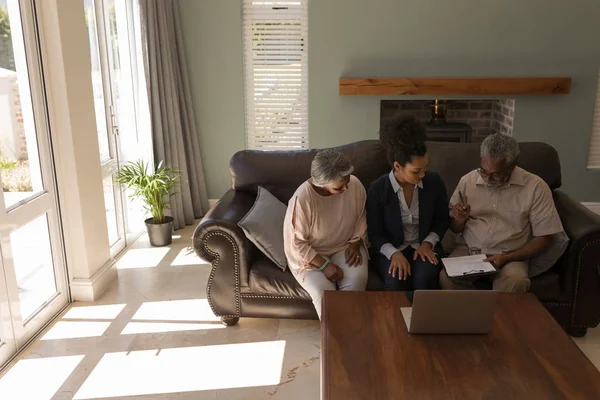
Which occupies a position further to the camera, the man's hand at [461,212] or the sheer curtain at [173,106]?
the sheer curtain at [173,106]

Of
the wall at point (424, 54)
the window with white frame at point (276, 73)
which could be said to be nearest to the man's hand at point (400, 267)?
the wall at point (424, 54)

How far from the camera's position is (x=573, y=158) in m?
4.97

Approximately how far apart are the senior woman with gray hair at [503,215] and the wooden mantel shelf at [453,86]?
203 centimetres

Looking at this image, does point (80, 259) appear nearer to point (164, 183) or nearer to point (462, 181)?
point (164, 183)

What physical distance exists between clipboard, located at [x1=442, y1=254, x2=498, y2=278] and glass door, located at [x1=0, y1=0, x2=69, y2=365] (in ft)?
→ 7.17

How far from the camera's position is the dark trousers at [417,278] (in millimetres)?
2826

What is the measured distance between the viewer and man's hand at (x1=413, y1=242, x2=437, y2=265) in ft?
9.32

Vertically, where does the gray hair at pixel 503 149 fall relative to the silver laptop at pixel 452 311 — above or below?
above

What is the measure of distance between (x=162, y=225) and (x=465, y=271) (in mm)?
2525

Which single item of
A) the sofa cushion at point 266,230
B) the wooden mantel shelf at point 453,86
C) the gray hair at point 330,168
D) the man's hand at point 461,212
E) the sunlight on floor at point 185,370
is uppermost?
the wooden mantel shelf at point 453,86

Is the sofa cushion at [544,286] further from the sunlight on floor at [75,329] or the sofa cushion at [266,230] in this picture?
the sunlight on floor at [75,329]

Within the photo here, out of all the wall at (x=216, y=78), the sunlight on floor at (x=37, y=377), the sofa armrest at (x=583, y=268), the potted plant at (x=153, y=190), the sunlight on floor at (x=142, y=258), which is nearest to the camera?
the sunlight on floor at (x=37, y=377)

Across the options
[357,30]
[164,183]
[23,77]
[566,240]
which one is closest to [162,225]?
[164,183]

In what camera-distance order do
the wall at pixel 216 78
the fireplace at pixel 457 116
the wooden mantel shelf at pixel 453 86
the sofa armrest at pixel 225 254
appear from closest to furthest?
the sofa armrest at pixel 225 254 → the wooden mantel shelf at pixel 453 86 → the wall at pixel 216 78 → the fireplace at pixel 457 116
